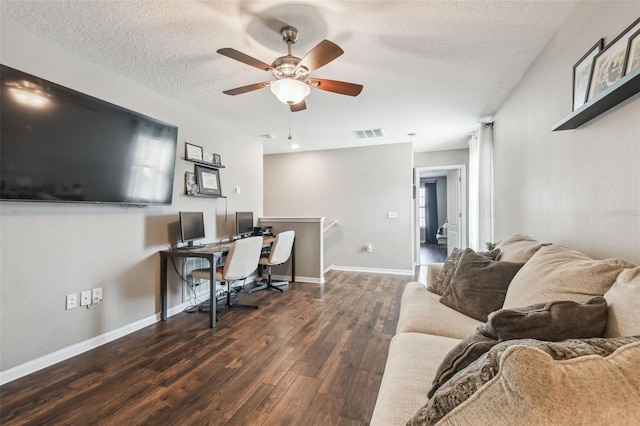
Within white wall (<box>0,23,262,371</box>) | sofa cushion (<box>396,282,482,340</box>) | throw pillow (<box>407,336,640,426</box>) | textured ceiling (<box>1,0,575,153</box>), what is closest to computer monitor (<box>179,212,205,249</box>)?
white wall (<box>0,23,262,371</box>)

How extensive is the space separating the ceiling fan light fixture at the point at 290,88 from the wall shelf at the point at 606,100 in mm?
1653

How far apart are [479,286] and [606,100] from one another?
1135 mm

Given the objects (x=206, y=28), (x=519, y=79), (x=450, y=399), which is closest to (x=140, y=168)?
(x=206, y=28)

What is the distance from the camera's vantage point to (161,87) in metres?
2.87

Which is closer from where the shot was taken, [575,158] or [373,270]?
[575,158]

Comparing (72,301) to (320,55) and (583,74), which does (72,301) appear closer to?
(320,55)

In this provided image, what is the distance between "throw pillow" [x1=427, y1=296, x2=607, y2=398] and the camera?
0.82m

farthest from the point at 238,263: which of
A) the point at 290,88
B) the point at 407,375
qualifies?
the point at 407,375

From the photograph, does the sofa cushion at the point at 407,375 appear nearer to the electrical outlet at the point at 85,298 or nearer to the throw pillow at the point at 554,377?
the throw pillow at the point at 554,377

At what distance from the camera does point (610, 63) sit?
137 centimetres

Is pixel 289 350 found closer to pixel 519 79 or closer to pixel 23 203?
pixel 23 203

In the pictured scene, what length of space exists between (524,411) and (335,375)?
164cm

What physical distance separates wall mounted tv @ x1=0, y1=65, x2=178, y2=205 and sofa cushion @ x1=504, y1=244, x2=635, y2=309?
3.01 meters

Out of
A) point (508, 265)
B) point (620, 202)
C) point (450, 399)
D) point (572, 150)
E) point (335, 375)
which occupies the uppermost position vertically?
point (572, 150)
